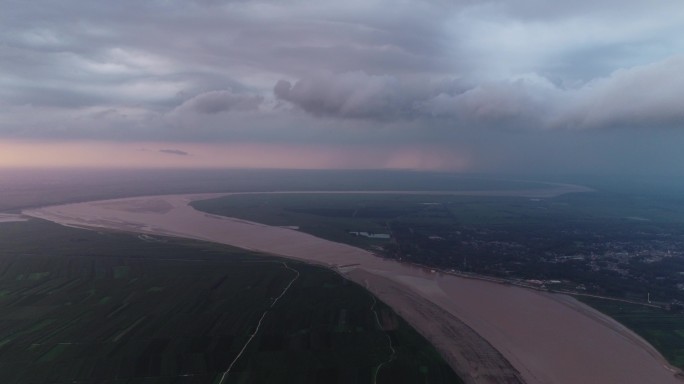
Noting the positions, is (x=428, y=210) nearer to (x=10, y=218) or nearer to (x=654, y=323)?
(x=654, y=323)

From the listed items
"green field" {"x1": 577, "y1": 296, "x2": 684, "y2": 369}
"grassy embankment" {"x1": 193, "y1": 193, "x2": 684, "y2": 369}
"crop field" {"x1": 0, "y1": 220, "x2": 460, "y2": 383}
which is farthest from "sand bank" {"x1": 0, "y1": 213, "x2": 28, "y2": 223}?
"green field" {"x1": 577, "y1": 296, "x2": 684, "y2": 369}

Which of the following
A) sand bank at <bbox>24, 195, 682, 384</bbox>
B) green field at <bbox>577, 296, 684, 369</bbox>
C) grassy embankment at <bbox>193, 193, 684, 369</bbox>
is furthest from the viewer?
grassy embankment at <bbox>193, 193, 684, 369</bbox>

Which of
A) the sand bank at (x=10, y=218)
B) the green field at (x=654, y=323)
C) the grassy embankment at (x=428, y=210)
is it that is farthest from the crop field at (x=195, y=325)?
the sand bank at (x=10, y=218)

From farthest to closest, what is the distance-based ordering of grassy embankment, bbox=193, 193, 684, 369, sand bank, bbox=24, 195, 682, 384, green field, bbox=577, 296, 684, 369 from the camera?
grassy embankment, bbox=193, 193, 684, 369, green field, bbox=577, 296, 684, 369, sand bank, bbox=24, 195, 682, 384

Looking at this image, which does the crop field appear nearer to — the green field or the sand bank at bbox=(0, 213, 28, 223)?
the green field

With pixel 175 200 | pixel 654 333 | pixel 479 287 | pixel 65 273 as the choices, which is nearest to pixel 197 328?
pixel 65 273

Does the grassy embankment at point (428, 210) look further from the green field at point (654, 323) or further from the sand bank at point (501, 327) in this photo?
the green field at point (654, 323)
